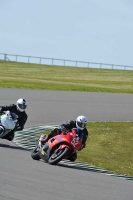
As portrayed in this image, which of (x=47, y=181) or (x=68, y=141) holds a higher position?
(x=68, y=141)

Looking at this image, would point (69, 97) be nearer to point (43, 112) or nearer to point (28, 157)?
point (43, 112)

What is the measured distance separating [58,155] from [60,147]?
0.17m

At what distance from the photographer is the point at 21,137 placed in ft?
62.8

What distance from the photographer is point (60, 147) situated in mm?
14711

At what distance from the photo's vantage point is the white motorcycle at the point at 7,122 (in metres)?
17.1

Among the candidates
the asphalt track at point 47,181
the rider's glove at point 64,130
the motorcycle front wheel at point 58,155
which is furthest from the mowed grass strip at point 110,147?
the motorcycle front wheel at point 58,155

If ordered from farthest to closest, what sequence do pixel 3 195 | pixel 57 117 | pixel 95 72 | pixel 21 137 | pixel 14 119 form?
pixel 95 72, pixel 57 117, pixel 21 137, pixel 14 119, pixel 3 195

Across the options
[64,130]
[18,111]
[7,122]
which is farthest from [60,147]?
[18,111]

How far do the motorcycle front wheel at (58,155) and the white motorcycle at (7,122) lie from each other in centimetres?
264

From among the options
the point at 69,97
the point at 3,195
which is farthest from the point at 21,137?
the point at 69,97

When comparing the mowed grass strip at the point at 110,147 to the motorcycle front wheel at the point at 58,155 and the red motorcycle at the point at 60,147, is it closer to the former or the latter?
the red motorcycle at the point at 60,147

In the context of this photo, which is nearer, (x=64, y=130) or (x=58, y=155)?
(x=58, y=155)

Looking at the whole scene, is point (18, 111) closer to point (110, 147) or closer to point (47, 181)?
point (110, 147)

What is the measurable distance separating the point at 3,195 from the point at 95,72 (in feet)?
154
